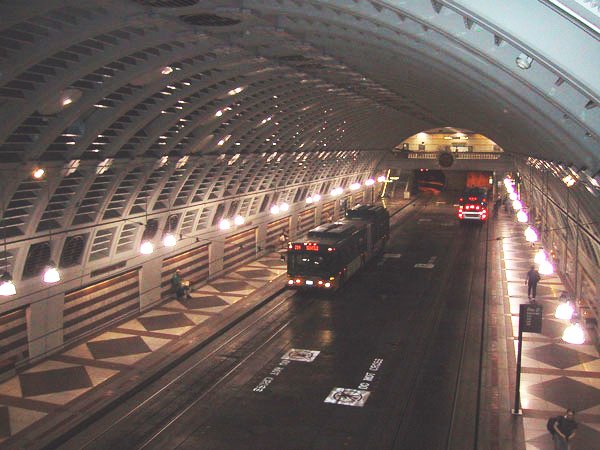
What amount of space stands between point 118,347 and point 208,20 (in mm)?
12215

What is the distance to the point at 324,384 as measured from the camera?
18.4 metres

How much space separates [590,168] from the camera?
11.0 m

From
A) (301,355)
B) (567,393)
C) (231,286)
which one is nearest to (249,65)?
(301,355)

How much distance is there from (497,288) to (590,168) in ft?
68.3

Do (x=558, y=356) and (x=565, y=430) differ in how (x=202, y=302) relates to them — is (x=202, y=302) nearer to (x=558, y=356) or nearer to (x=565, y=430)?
(x=558, y=356)

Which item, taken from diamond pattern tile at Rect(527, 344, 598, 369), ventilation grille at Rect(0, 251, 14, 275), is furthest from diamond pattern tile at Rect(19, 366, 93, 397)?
diamond pattern tile at Rect(527, 344, 598, 369)

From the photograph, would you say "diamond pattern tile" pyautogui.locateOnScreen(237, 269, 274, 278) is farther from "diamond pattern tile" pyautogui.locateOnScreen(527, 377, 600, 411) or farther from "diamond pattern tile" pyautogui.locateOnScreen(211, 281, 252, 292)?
"diamond pattern tile" pyautogui.locateOnScreen(527, 377, 600, 411)

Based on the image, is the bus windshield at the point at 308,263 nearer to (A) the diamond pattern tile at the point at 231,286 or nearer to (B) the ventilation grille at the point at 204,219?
(A) the diamond pattern tile at the point at 231,286

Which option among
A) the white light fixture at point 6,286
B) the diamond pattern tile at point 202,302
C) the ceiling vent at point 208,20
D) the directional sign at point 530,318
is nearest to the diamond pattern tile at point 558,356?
the directional sign at point 530,318

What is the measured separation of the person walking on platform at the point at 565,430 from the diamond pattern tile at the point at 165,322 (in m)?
14.8

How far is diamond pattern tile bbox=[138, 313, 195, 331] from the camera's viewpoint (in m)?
24.4

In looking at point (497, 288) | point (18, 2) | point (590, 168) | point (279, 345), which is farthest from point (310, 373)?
point (497, 288)

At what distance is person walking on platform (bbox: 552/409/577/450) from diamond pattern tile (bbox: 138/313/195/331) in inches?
582

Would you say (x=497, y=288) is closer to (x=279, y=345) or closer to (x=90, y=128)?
(x=279, y=345)
